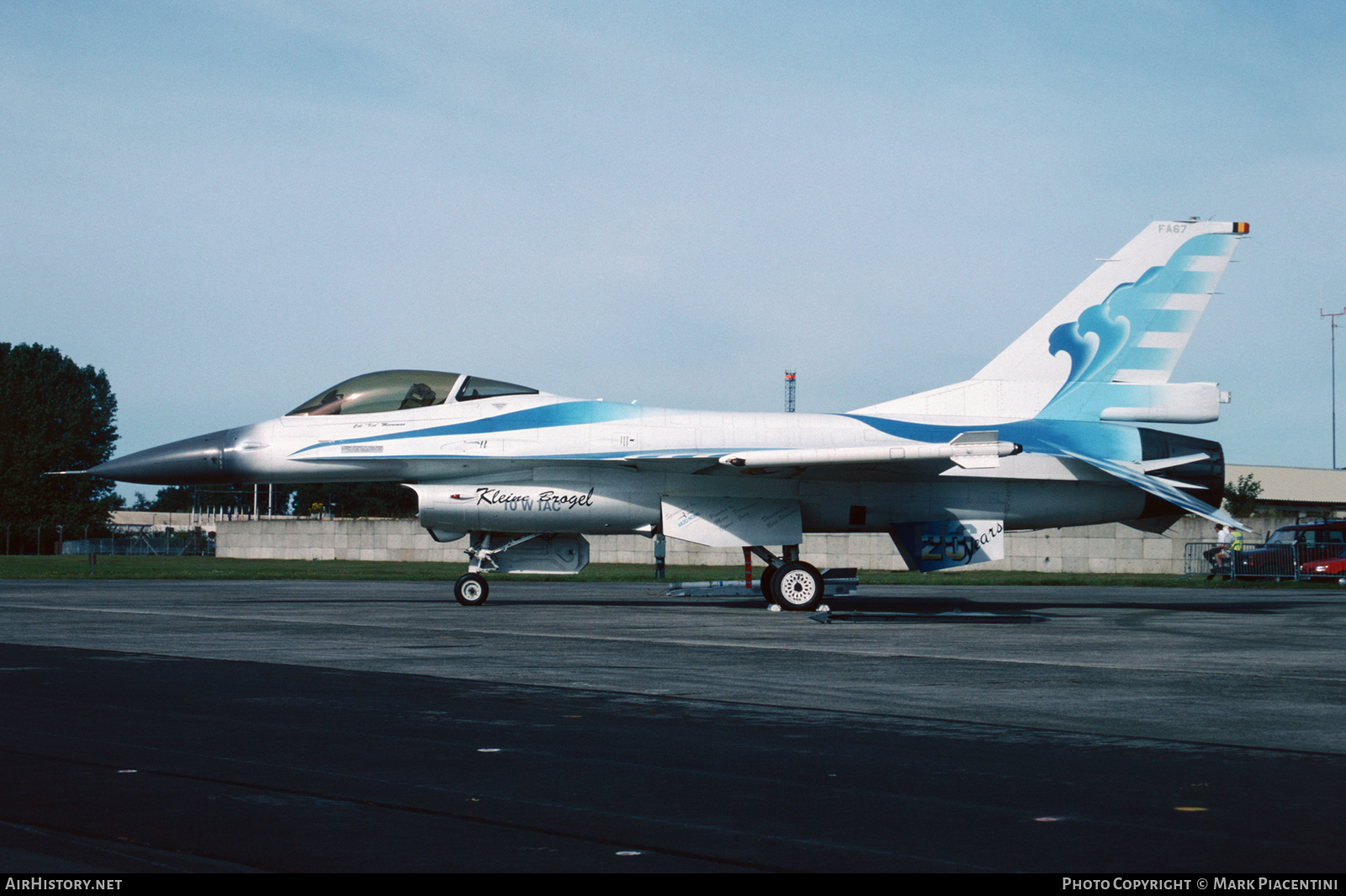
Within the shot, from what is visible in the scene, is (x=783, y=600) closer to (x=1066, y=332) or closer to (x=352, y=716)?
(x=1066, y=332)

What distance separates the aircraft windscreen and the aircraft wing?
31.8ft

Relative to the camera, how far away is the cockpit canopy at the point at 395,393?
63.9ft

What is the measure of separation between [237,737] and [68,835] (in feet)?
7.56

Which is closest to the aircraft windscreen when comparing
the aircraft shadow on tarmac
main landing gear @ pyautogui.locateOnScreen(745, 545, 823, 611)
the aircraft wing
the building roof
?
the aircraft shadow on tarmac

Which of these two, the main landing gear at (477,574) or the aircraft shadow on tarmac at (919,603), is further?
the aircraft shadow on tarmac at (919,603)

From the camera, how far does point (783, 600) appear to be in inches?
757

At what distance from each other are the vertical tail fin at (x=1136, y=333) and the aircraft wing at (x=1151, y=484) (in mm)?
823

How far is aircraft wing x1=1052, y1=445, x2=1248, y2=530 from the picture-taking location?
18.5 metres

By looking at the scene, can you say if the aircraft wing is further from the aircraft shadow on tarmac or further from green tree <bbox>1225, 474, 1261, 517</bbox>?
green tree <bbox>1225, 474, 1261, 517</bbox>

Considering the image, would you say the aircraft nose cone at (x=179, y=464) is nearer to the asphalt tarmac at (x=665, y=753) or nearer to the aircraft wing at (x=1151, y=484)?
the asphalt tarmac at (x=665, y=753)

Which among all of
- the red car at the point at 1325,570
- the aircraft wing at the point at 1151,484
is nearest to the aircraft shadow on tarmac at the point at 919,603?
the aircraft wing at the point at 1151,484

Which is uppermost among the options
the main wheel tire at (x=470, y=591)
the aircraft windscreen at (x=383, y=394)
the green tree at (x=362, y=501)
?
the aircraft windscreen at (x=383, y=394)

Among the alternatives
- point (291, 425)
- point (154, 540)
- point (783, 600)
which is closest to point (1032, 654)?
point (783, 600)

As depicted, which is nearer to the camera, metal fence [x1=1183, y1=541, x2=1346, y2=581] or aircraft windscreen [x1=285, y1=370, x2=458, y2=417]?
aircraft windscreen [x1=285, y1=370, x2=458, y2=417]
